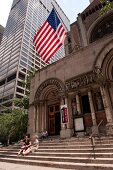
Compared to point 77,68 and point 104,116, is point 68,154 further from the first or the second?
point 77,68

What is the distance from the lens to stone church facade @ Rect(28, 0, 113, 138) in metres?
12.6

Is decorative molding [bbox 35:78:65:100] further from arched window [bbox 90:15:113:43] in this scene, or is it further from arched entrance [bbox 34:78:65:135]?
arched window [bbox 90:15:113:43]

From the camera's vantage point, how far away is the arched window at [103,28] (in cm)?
2402

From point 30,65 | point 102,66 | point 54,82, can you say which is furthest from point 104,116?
point 30,65

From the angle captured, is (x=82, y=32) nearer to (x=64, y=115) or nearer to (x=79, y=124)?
(x=64, y=115)

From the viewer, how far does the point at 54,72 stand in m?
16.8

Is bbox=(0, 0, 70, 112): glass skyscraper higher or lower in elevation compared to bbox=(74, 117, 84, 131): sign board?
higher

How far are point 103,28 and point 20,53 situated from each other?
55926mm

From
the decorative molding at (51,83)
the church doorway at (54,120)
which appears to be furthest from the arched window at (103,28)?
the church doorway at (54,120)

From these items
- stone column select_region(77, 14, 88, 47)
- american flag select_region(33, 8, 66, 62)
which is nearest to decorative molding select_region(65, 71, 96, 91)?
american flag select_region(33, 8, 66, 62)

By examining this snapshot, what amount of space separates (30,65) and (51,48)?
2591 inches

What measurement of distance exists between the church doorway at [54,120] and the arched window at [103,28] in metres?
15.0

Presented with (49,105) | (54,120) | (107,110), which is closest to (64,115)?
(54,120)

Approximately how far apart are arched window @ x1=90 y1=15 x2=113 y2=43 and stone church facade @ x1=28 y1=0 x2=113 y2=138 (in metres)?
9.64
